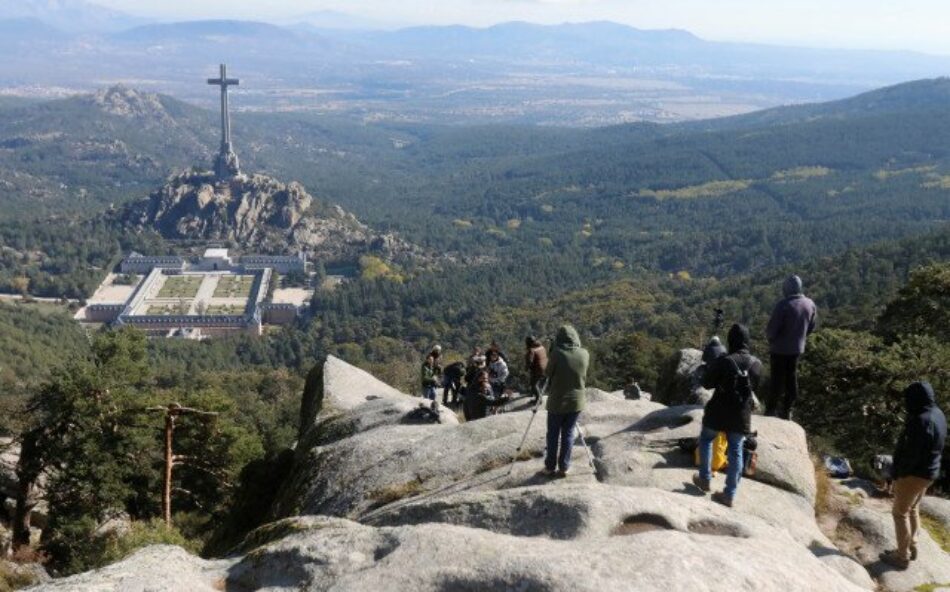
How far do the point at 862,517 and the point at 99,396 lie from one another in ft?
70.3

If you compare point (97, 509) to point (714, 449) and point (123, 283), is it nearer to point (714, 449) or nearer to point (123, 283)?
point (714, 449)

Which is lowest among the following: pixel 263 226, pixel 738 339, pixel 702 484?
pixel 263 226

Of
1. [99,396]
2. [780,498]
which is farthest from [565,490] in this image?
[99,396]

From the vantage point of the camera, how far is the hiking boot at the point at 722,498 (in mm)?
11094

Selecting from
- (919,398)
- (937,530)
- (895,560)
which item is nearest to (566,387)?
(919,398)

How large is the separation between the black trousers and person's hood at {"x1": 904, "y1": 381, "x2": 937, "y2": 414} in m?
4.13

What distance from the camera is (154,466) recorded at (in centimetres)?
2858

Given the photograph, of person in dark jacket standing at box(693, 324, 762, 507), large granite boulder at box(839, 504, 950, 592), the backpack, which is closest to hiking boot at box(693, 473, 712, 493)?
person in dark jacket standing at box(693, 324, 762, 507)

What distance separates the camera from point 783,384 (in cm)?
1508

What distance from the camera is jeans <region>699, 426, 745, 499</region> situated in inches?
436

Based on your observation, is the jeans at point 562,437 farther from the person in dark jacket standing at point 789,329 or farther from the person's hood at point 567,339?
the person in dark jacket standing at point 789,329

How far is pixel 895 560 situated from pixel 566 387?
513 centimetres

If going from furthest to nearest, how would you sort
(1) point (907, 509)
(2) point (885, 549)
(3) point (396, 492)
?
(3) point (396, 492) → (2) point (885, 549) → (1) point (907, 509)

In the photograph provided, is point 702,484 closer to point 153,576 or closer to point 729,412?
point 729,412
